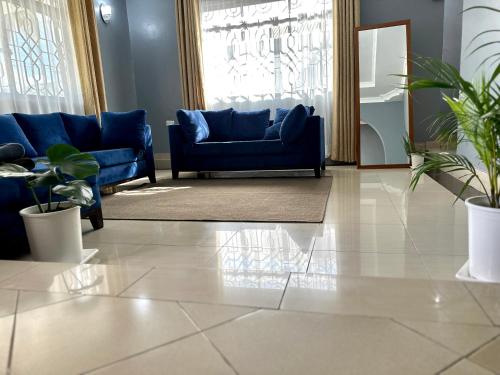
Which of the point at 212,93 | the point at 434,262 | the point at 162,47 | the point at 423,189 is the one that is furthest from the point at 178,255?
the point at 162,47

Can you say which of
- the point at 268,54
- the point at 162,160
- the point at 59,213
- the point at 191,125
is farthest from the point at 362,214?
the point at 162,160

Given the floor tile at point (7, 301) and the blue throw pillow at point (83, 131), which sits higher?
the blue throw pillow at point (83, 131)

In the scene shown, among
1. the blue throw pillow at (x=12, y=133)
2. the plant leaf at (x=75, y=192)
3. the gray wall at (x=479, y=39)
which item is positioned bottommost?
the plant leaf at (x=75, y=192)

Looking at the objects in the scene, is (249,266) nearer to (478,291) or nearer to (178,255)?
(178,255)

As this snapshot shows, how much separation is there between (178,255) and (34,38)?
3.23 metres

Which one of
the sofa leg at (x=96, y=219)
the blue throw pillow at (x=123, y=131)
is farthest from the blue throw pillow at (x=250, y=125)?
the sofa leg at (x=96, y=219)

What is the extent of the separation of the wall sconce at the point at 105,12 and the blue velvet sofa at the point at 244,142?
182 centimetres

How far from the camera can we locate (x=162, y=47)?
5.22m

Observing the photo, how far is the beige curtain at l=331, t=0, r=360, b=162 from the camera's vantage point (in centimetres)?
435

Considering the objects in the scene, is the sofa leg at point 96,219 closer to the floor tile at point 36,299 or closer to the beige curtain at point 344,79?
the floor tile at point 36,299

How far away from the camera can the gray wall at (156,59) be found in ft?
16.9

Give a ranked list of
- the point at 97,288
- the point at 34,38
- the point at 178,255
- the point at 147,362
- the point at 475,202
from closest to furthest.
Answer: the point at 147,362 < the point at 97,288 < the point at 475,202 < the point at 178,255 < the point at 34,38

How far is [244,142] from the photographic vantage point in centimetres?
397

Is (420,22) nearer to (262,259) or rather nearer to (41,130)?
(262,259)
